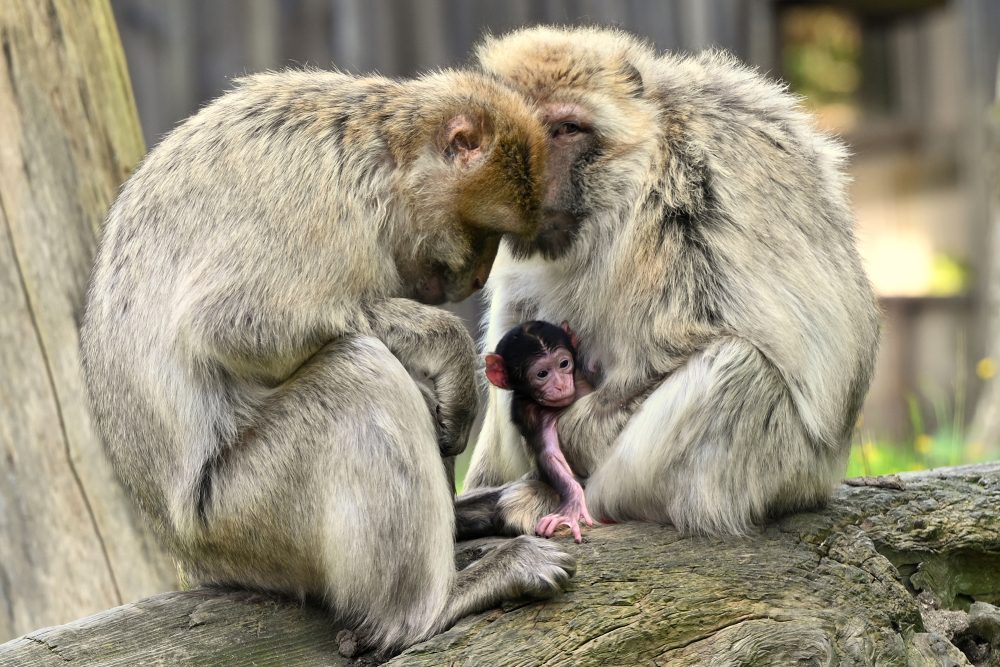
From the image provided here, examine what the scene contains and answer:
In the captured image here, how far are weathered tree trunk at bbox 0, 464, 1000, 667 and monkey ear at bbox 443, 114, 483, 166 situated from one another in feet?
4.59

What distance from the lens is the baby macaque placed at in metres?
4.59

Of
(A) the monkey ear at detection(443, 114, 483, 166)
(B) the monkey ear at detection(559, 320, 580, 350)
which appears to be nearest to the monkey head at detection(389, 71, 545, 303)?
(A) the monkey ear at detection(443, 114, 483, 166)

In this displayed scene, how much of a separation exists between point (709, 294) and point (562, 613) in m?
1.30

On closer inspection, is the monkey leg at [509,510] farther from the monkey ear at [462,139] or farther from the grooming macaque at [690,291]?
the monkey ear at [462,139]

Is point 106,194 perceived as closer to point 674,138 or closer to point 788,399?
point 674,138

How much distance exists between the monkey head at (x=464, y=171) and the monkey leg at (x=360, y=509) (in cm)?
51

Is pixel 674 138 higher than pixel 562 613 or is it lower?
higher

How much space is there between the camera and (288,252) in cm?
393

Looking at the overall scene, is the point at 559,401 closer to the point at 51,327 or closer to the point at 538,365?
the point at 538,365

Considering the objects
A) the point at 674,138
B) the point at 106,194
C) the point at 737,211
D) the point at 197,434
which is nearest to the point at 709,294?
the point at 737,211

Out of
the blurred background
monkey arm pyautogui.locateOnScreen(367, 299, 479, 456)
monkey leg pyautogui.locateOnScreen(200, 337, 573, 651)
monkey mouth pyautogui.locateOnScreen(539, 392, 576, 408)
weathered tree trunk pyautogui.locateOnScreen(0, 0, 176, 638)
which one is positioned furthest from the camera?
the blurred background

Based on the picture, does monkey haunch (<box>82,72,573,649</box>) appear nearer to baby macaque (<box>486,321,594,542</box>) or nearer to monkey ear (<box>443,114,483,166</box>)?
monkey ear (<box>443,114,483,166</box>)

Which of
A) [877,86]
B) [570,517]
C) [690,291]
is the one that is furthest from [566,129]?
[877,86]

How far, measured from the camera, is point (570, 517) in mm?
4473
